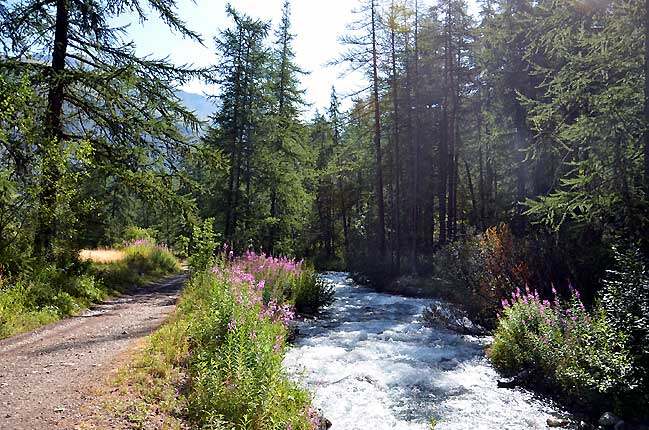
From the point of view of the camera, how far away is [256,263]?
479 inches

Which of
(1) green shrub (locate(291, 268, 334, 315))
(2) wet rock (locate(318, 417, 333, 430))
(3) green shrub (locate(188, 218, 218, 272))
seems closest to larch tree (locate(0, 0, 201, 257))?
(3) green shrub (locate(188, 218, 218, 272))

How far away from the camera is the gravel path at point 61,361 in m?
4.17

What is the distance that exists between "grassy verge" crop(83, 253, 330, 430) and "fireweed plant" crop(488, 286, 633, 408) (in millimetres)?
3889

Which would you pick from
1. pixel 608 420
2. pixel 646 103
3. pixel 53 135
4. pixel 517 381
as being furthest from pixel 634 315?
pixel 53 135

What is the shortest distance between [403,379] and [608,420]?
319 cm

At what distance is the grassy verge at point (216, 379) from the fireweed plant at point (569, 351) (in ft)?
12.8

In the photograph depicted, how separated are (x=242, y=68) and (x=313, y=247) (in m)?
27.7

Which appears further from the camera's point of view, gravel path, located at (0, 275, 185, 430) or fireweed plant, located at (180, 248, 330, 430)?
fireweed plant, located at (180, 248, 330, 430)

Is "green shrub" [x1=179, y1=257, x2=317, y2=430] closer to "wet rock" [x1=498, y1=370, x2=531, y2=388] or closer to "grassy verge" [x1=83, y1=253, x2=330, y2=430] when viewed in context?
"grassy verge" [x1=83, y1=253, x2=330, y2=430]

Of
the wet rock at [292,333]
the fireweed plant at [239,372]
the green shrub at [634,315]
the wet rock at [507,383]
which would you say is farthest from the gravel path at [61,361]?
the green shrub at [634,315]

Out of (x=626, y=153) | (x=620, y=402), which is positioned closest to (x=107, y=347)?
(x=620, y=402)

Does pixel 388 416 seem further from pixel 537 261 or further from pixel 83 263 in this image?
pixel 83 263

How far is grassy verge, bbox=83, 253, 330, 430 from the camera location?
4309 millimetres

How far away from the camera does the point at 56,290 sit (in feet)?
31.7
